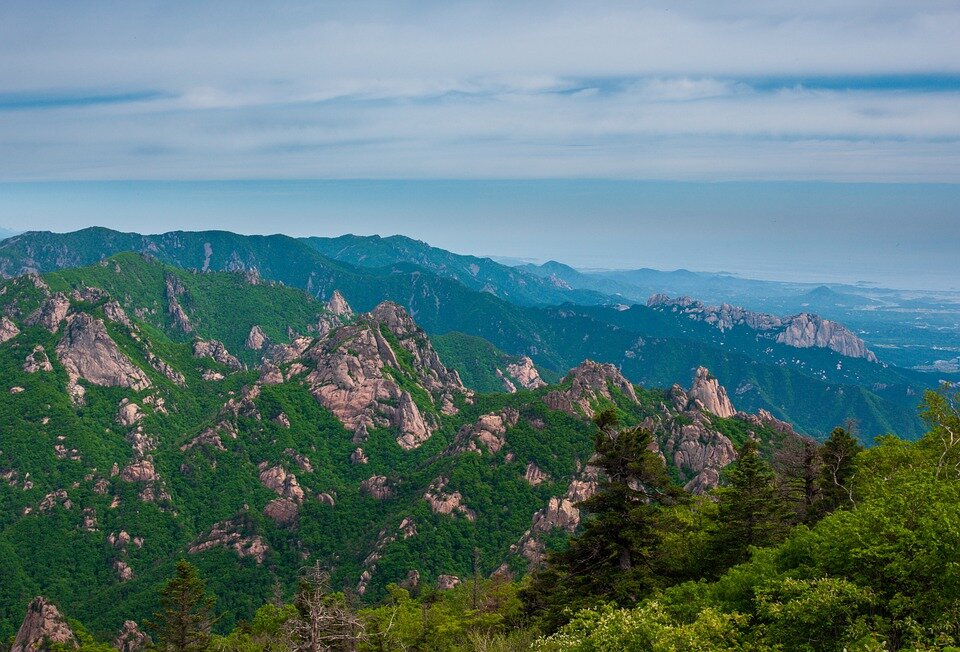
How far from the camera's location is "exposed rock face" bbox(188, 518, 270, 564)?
627 ft

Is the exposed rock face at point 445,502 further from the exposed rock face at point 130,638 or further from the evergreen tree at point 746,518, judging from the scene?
the evergreen tree at point 746,518

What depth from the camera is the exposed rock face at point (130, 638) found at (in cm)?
14200

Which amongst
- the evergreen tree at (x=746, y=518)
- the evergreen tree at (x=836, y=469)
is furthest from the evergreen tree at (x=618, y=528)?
the evergreen tree at (x=836, y=469)

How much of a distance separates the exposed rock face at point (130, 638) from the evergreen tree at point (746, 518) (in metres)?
132

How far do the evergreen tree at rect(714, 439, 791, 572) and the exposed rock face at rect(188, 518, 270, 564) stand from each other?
162737 mm

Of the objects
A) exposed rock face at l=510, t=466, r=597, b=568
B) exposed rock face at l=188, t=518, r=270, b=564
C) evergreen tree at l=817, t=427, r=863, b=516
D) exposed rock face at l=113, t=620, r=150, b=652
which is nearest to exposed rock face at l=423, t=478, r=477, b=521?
exposed rock face at l=510, t=466, r=597, b=568

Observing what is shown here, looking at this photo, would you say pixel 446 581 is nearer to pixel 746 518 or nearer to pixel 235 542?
pixel 235 542

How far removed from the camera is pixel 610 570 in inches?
2240

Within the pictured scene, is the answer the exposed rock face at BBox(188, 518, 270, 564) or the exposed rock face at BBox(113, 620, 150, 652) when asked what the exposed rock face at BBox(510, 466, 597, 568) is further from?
the exposed rock face at BBox(113, 620, 150, 652)

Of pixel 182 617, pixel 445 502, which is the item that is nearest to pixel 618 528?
pixel 182 617

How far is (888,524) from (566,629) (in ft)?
65.7

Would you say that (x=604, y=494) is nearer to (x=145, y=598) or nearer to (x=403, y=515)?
(x=403, y=515)

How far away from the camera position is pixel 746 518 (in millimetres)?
57656

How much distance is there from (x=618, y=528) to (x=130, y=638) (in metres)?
136
